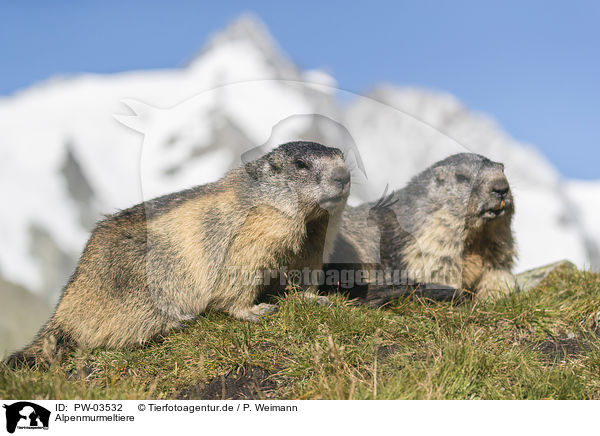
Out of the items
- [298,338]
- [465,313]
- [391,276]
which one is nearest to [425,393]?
[298,338]

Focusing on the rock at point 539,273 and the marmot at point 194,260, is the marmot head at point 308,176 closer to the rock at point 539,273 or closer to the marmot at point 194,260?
the marmot at point 194,260

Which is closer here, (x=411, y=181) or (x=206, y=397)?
(x=206, y=397)

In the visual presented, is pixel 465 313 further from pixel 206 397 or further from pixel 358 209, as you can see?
pixel 206 397

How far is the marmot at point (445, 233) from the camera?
6895 millimetres

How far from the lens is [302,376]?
16.3ft

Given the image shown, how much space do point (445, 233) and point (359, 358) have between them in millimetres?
2757

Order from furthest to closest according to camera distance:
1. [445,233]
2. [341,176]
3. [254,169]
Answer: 1. [445,233]
2. [254,169]
3. [341,176]

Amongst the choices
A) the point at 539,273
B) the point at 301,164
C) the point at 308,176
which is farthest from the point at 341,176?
the point at 539,273

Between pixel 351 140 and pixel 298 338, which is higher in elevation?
pixel 351 140

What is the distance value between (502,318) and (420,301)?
0.96 metres

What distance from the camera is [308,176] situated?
18.2ft

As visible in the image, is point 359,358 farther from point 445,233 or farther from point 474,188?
point 474,188

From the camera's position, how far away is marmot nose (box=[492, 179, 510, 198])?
22.1 ft
